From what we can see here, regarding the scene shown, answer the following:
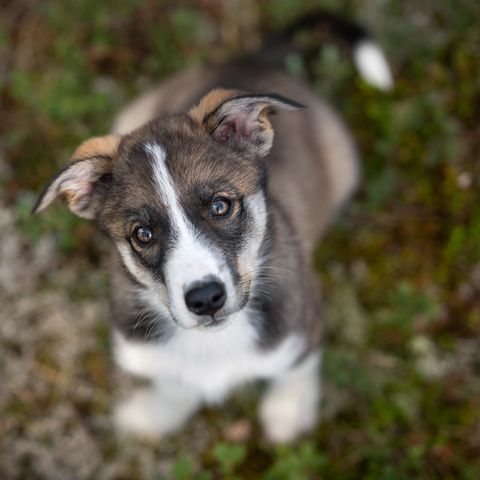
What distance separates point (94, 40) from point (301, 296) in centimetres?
318

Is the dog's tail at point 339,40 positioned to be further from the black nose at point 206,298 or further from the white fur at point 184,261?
the black nose at point 206,298

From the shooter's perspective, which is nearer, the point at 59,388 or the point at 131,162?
the point at 131,162

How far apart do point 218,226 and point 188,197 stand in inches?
7.4

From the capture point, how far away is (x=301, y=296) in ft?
12.2

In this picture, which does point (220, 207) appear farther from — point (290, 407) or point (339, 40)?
point (339, 40)

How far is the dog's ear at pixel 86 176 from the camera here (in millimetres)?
3042

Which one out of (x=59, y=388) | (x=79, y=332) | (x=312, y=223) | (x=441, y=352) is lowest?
(x=441, y=352)

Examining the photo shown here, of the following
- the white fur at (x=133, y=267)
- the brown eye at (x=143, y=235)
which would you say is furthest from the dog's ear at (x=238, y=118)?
the white fur at (x=133, y=267)

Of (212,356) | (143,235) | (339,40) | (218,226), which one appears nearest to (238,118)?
(218,226)

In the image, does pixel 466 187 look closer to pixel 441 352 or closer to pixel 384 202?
pixel 384 202

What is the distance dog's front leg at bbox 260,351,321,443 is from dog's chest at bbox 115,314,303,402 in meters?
0.69

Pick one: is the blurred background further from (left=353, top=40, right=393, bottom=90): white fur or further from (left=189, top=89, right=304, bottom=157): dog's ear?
(left=189, top=89, right=304, bottom=157): dog's ear

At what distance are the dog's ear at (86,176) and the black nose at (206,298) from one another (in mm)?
810

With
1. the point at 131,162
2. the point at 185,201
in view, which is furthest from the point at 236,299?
the point at 131,162
